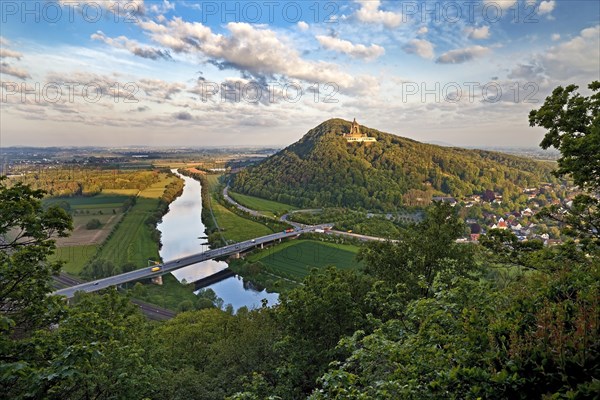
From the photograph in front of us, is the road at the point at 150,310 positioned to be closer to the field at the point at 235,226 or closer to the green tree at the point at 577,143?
the field at the point at 235,226

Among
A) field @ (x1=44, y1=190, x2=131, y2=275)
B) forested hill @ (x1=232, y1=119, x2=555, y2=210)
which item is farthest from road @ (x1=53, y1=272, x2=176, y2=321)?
forested hill @ (x1=232, y1=119, x2=555, y2=210)

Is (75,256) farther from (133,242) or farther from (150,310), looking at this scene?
(150,310)

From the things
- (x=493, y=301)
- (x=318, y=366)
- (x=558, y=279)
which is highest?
(x=558, y=279)

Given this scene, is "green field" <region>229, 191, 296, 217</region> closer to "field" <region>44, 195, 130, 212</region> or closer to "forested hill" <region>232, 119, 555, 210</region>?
"forested hill" <region>232, 119, 555, 210</region>

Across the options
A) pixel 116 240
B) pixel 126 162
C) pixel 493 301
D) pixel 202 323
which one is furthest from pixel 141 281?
pixel 126 162

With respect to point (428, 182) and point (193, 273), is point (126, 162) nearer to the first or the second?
point (193, 273)
